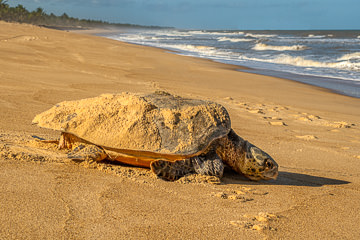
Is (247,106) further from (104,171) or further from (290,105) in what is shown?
(104,171)

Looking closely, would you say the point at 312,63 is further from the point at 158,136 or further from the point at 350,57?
the point at 158,136

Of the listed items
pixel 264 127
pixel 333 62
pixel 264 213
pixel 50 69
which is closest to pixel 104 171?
pixel 264 213

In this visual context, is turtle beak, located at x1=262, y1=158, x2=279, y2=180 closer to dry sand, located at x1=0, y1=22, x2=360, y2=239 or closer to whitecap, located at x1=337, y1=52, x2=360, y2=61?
dry sand, located at x1=0, y1=22, x2=360, y2=239

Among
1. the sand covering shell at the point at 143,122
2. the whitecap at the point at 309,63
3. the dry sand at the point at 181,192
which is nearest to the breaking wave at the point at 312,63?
the whitecap at the point at 309,63

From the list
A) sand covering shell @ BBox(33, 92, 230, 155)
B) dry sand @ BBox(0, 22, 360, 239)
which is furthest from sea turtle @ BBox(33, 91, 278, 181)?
dry sand @ BBox(0, 22, 360, 239)

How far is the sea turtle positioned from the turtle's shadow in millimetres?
95

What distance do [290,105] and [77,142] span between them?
19.5ft

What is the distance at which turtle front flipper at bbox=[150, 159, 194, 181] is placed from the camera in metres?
3.38

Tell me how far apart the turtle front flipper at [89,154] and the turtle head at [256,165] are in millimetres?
1402

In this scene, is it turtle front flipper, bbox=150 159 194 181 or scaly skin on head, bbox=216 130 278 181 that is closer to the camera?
turtle front flipper, bbox=150 159 194 181

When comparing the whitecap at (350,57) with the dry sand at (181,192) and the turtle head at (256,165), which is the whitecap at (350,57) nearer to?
the dry sand at (181,192)

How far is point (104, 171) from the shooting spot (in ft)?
11.2

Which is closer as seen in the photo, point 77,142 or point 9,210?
point 9,210

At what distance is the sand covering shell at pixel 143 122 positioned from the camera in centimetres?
348
